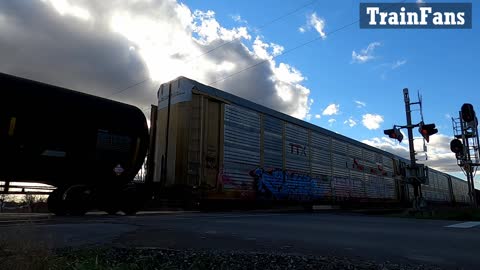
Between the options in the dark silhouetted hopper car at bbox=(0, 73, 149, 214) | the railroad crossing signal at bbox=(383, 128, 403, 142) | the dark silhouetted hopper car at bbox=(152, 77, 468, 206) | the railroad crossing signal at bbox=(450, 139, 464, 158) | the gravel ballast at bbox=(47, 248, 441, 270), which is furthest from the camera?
the railroad crossing signal at bbox=(450, 139, 464, 158)

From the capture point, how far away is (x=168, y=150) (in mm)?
14945

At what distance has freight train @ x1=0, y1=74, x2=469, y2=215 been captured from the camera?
10.2 meters

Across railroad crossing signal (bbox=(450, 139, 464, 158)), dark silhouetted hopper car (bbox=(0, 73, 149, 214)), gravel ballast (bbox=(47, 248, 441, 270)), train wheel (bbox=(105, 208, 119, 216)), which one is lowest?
gravel ballast (bbox=(47, 248, 441, 270))

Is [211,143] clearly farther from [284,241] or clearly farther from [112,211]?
[284,241]

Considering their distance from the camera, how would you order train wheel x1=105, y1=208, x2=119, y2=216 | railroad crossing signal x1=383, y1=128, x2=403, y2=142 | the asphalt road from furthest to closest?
railroad crossing signal x1=383, y1=128, x2=403, y2=142
train wheel x1=105, y1=208, x2=119, y2=216
the asphalt road

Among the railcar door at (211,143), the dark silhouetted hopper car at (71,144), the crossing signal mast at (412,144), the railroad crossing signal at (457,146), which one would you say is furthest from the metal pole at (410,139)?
the railroad crossing signal at (457,146)

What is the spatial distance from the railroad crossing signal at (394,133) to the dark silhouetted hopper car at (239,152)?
1672 mm

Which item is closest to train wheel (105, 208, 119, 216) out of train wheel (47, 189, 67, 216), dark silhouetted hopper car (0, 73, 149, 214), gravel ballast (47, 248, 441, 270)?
dark silhouetted hopper car (0, 73, 149, 214)

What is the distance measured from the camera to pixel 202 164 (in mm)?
14562

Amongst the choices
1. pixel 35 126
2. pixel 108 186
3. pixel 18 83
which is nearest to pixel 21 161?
pixel 35 126

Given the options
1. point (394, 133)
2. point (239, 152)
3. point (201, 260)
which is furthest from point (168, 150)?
point (201, 260)

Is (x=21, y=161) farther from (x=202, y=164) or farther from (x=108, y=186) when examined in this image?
(x=202, y=164)

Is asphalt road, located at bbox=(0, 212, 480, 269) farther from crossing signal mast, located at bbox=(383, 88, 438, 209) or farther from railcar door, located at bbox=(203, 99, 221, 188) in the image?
crossing signal mast, located at bbox=(383, 88, 438, 209)

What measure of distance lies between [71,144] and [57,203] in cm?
181
